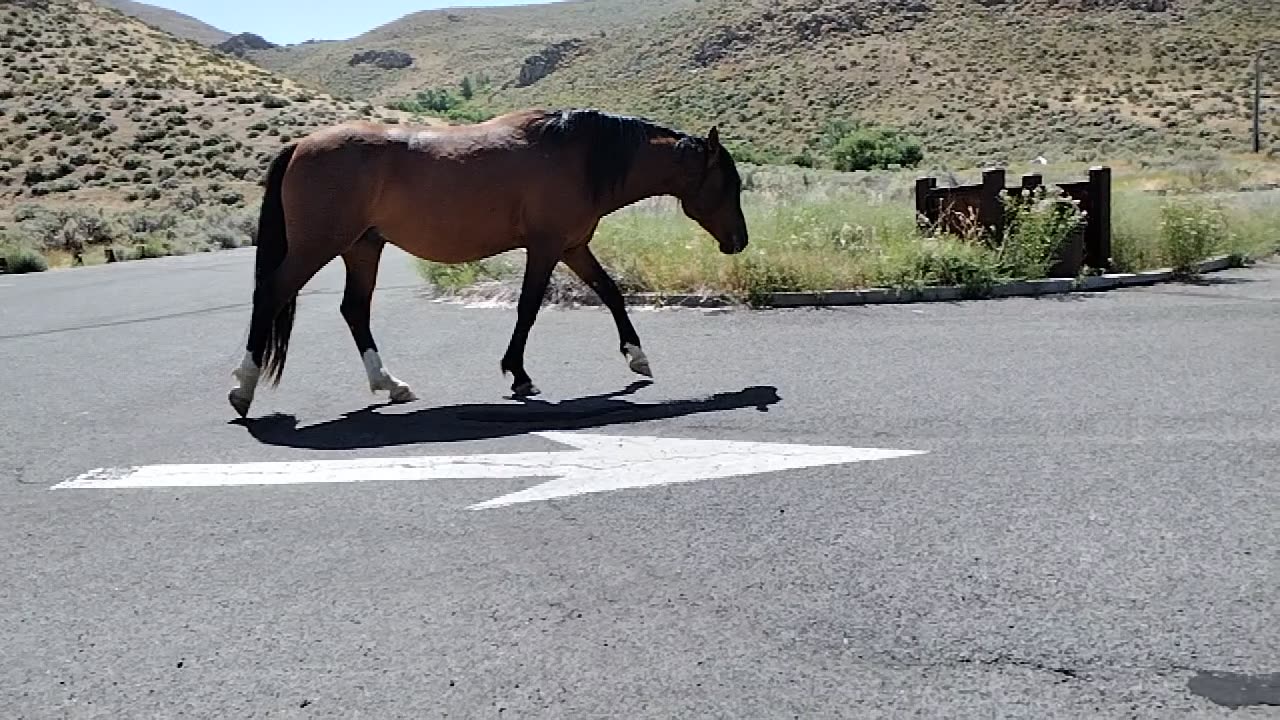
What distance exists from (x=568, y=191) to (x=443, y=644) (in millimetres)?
4792

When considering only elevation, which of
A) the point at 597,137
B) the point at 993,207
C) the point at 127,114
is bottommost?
the point at 993,207

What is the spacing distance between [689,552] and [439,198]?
4048 millimetres

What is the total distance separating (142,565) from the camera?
521 centimetres

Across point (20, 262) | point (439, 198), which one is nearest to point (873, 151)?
point (20, 262)

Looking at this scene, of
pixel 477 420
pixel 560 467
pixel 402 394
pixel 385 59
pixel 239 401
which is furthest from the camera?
pixel 385 59

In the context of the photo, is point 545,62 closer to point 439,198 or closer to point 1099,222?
point 1099,222

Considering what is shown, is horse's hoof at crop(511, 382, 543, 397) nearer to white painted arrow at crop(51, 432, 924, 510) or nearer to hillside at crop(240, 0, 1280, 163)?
white painted arrow at crop(51, 432, 924, 510)

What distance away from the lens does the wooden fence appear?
14705mm

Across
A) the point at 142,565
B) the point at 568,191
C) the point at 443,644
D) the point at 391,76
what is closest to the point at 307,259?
the point at 568,191

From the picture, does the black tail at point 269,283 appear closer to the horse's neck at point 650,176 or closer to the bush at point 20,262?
the horse's neck at point 650,176

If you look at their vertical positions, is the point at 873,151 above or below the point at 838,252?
above

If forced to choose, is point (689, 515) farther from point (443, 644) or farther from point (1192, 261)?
point (1192, 261)

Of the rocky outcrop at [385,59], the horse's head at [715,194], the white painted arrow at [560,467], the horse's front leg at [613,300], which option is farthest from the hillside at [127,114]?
the rocky outcrop at [385,59]

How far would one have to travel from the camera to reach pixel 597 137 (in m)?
8.64
